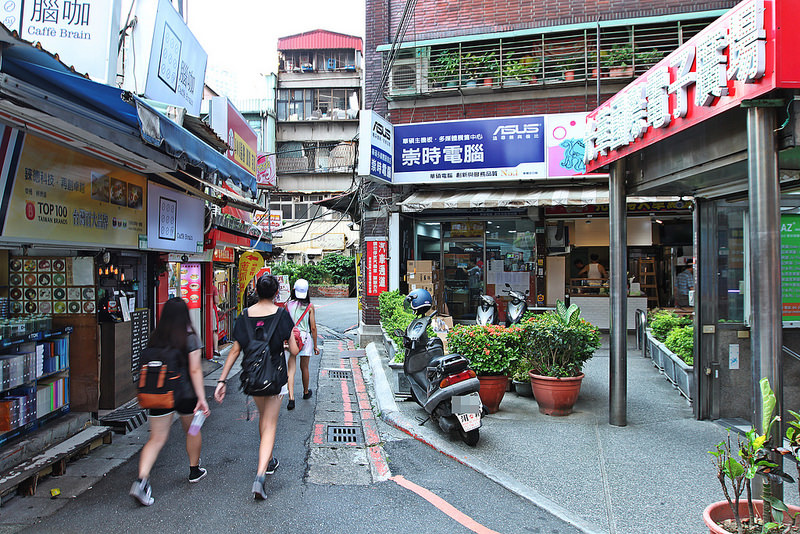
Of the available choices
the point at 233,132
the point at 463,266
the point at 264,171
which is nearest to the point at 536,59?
the point at 463,266

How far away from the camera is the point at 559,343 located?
21.4ft

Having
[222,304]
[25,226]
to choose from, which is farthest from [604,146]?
A: [222,304]

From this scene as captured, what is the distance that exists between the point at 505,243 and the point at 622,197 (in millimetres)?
7297

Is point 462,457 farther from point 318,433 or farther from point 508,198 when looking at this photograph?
point 508,198

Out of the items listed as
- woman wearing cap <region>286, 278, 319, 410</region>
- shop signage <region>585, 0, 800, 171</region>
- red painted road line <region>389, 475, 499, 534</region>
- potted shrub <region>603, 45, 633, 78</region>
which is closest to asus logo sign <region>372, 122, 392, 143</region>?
woman wearing cap <region>286, 278, 319, 410</region>

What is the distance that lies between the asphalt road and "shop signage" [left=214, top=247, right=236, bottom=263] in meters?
6.70

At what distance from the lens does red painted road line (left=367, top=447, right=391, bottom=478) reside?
5020 mm

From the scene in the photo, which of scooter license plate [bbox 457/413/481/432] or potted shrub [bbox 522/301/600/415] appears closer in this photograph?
scooter license plate [bbox 457/413/481/432]

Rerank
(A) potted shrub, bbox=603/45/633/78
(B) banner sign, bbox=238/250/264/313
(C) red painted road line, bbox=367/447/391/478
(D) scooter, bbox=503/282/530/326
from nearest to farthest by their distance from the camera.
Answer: (C) red painted road line, bbox=367/447/391/478 < (D) scooter, bbox=503/282/530/326 < (A) potted shrub, bbox=603/45/633/78 < (B) banner sign, bbox=238/250/264/313

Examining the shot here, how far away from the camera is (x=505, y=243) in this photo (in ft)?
44.3

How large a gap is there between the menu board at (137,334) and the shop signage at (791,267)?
27.0 ft

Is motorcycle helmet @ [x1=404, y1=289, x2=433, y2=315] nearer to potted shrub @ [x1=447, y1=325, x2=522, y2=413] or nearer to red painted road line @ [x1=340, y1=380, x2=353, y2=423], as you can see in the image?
potted shrub @ [x1=447, y1=325, x2=522, y2=413]

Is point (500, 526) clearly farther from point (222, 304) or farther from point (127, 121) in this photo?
point (222, 304)

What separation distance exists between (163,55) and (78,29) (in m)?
1.65
